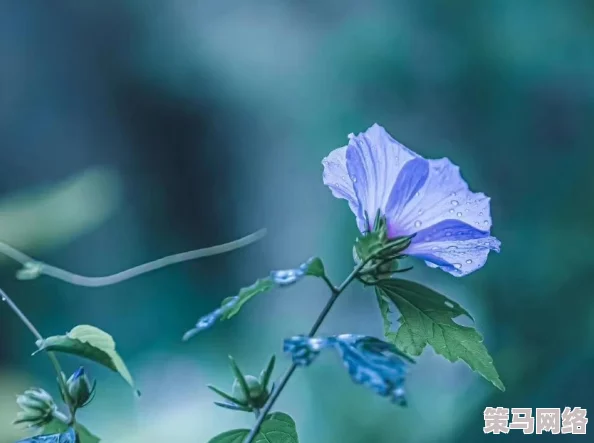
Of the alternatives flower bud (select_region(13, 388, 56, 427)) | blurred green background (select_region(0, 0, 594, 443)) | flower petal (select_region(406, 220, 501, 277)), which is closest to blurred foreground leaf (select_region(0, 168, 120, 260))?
blurred green background (select_region(0, 0, 594, 443))

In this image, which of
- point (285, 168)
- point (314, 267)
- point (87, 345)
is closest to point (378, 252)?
point (314, 267)

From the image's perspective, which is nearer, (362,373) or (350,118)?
(362,373)

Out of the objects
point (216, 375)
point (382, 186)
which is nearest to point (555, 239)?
point (216, 375)

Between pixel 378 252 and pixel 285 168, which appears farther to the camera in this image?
pixel 285 168

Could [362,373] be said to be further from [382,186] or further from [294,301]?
[294,301]

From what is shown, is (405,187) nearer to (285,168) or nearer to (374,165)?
(374,165)
